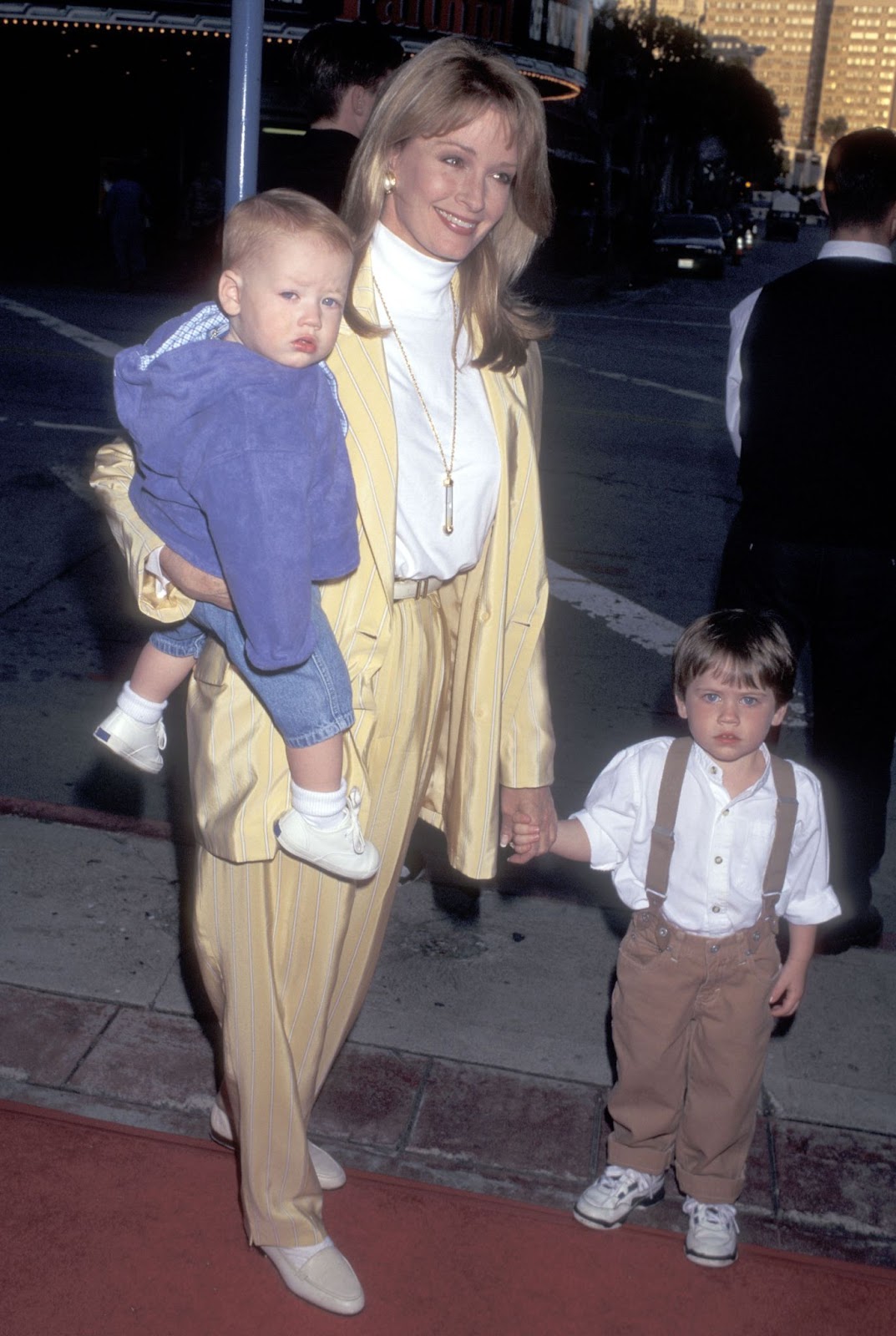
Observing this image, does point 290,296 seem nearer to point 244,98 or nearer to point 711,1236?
point 244,98

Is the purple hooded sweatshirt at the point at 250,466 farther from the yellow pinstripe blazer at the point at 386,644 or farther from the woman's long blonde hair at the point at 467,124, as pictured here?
the woman's long blonde hair at the point at 467,124

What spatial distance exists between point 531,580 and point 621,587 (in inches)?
213

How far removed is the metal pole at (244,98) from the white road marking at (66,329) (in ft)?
36.6

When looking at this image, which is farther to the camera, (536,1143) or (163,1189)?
(536,1143)

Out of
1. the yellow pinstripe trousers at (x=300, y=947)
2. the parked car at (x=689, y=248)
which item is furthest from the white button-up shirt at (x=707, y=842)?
the parked car at (x=689, y=248)

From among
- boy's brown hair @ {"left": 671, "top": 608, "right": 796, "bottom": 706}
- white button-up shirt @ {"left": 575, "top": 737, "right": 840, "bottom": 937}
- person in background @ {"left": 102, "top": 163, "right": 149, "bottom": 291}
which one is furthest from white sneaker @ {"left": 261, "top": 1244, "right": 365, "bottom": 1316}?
person in background @ {"left": 102, "top": 163, "right": 149, "bottom": 291}

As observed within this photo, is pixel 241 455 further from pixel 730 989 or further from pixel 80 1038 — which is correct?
pixel 80 1038

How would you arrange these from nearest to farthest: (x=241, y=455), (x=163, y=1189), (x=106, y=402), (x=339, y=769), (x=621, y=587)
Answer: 1. (x=241, y=455)
2. (x=339, y=769)
3. (x=163, y=1189)
4. (x=621, y=587)
5. (x=106, y=402)

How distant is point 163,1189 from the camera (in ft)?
10.5

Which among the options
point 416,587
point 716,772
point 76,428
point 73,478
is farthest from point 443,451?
point 76,428

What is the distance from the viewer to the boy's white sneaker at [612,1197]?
319 cm

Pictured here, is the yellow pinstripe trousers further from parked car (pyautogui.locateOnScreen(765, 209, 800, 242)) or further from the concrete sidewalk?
parked car (pyautogui.locateOnScreen(765, 209, 800, 242))

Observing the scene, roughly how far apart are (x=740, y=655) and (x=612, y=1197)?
126 centimetres

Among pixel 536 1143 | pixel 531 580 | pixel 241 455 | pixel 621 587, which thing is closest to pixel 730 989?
pixel 536 1143
